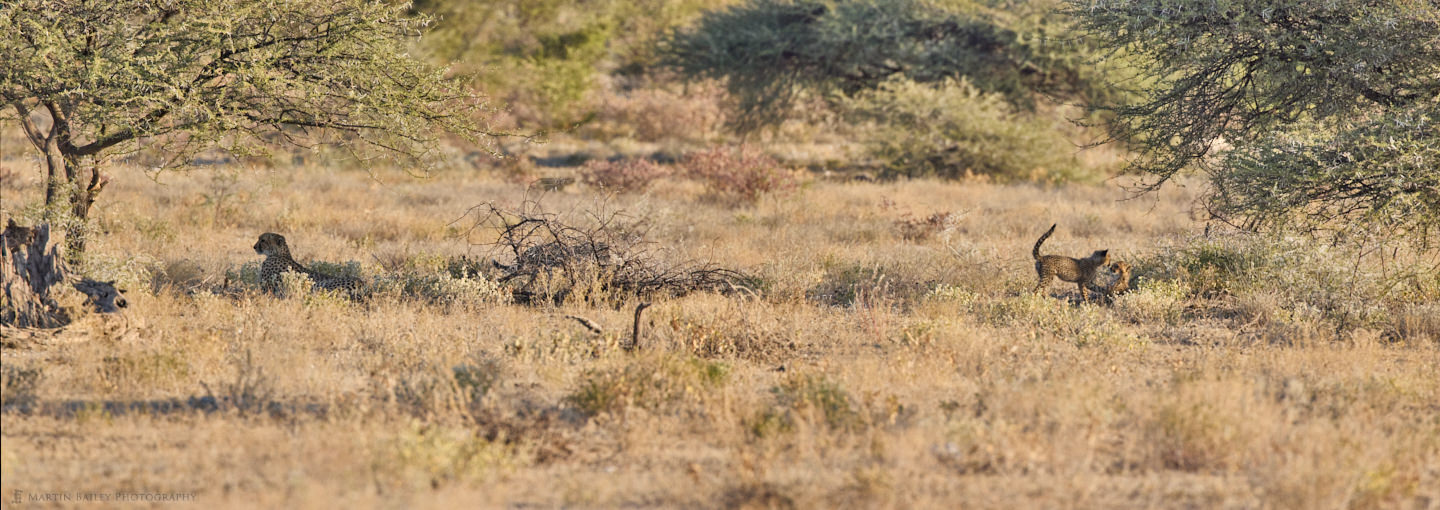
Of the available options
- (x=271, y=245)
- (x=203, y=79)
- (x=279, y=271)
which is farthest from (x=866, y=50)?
(x=203, y=79)

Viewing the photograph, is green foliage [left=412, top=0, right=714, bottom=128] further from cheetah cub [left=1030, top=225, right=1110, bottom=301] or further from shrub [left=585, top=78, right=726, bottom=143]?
cheetah cub [left=1030, top=225, right=1110, bottom=301]

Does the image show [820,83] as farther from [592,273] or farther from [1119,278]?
[592,273]

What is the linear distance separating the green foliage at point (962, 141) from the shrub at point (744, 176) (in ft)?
15.9

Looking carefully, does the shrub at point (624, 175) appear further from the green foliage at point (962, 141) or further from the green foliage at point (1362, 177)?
the green foliage at point (1362, 177)

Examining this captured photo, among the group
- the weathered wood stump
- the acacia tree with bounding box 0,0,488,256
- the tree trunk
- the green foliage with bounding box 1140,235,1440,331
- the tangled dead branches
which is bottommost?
the green foliage with bounding box 1140,235,1440,331

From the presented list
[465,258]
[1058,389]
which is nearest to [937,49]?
[465,258]

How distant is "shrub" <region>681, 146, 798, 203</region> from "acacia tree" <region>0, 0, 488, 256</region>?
24.1 ft

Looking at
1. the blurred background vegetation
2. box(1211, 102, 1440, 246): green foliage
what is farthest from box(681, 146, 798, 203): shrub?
box(1211, 102, 1440, 246): green foliage

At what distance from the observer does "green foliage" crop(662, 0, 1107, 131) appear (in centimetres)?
2283

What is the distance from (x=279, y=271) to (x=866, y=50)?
16876 mm

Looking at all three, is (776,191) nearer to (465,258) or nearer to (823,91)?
(465,258)

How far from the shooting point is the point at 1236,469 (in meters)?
5.22

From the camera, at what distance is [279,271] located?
9234 mm

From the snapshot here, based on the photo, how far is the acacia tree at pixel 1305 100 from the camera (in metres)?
8.15
